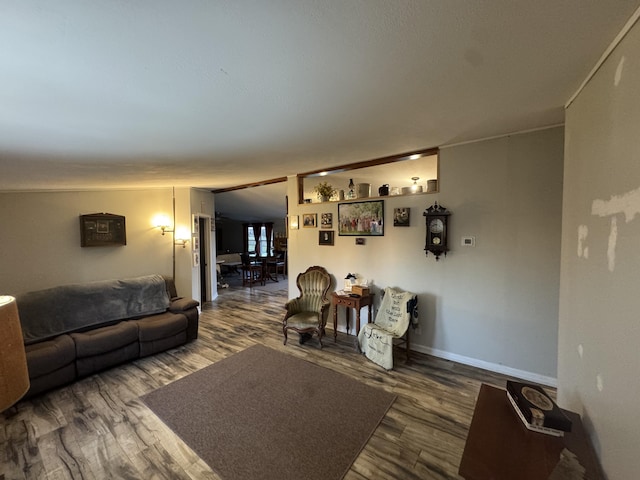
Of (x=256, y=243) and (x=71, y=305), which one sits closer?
(x=71, y=305)

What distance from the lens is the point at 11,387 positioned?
2.81ft

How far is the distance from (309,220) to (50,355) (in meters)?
3.49

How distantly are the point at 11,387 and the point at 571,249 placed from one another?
289 cm

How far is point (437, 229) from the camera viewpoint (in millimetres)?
3164

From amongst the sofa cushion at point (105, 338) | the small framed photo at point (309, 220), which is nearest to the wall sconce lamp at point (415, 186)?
the small framed photo at point (309, 220)

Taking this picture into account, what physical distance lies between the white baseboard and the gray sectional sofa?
338 cm

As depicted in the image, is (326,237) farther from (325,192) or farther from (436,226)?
(436,226)

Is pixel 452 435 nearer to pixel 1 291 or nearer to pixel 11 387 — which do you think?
pixel 11 387

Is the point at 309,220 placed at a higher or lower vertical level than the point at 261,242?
higher

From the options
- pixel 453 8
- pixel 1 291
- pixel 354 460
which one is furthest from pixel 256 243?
Answer: pixel 453 8

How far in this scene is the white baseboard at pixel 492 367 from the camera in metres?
2.70

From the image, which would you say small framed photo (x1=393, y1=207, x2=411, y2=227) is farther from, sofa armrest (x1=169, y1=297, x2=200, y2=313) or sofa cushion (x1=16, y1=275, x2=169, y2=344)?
sofa cushion (x1=16, y1=275, x2=169, y2=344)

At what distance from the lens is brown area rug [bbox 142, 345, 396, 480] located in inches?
71.9

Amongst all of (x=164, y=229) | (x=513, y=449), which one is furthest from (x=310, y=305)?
(x=164, y=229)
